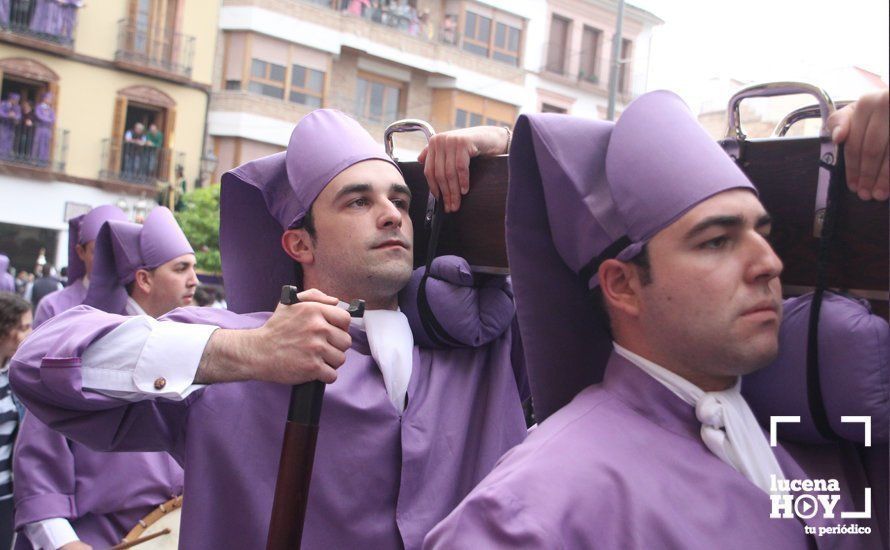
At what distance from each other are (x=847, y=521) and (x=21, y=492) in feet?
10.0

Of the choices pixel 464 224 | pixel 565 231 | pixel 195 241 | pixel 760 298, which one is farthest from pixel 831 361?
pixel 195 241

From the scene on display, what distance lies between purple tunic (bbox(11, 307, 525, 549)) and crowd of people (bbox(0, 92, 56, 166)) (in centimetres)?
2076

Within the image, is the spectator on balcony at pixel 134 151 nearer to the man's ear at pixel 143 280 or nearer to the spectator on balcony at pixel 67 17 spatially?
the spectator on balcony at pixel 67 17

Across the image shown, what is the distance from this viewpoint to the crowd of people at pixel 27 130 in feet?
71.3

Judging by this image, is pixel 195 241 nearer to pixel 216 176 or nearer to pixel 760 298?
pixel 216 176

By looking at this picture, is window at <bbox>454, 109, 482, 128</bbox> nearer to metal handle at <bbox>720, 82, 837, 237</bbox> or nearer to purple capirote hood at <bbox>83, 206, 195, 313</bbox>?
purple capirote hood at <bbox>83, 206, 195, 313</bbox>

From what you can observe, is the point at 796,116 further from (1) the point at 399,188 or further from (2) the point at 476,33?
(2) the point at 476,33

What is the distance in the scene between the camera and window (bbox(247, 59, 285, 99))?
2391cm

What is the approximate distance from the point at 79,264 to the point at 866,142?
5.24 m

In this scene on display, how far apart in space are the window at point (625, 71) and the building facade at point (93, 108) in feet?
33.0

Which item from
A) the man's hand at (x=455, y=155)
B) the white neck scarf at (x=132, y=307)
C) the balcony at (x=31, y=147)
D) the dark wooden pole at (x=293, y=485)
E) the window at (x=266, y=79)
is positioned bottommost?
the dark wooden pole at (x=293, y=485)

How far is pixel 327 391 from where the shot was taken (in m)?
2.62

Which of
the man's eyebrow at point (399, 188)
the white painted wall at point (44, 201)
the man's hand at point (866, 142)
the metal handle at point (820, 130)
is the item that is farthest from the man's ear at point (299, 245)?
the white painted wall at point (44, 201)

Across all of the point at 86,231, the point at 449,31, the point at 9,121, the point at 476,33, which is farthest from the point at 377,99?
the point at 86,231
